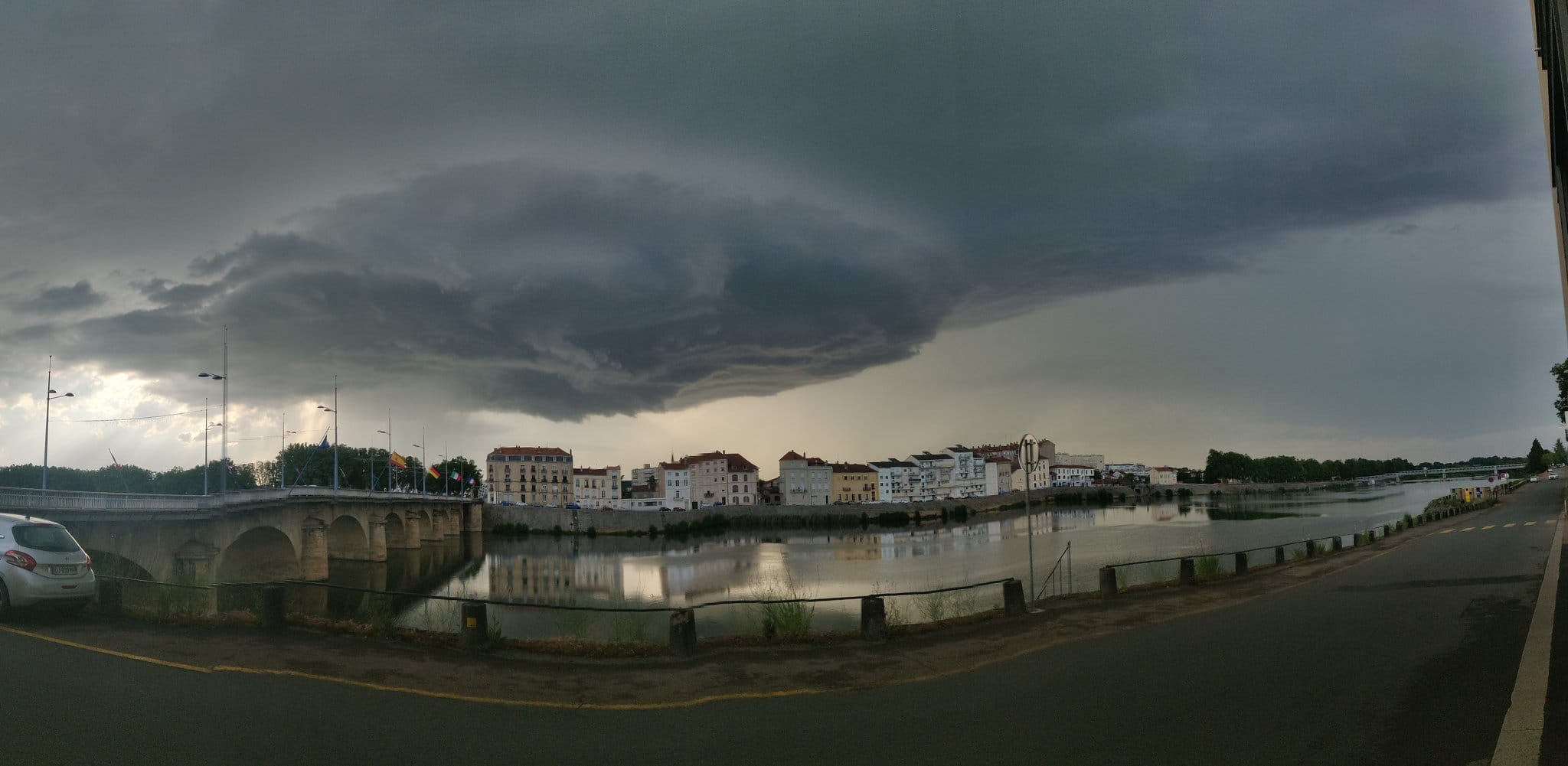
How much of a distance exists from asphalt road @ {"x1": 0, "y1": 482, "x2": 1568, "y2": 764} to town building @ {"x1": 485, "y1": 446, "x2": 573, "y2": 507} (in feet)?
560

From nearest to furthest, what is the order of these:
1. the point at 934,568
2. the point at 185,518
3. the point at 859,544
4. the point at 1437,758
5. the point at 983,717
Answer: the point at 1437,758 < the point at 983,717 < the point at 185,518 < the point at 934,568 < the point at 859,544

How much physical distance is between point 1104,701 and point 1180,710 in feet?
2.65

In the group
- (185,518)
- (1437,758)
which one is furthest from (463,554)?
(1437,758)

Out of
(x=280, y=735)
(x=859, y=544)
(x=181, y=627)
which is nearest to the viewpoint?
(x=280, y=735)

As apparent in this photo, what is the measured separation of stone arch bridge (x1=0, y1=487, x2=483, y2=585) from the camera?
30.4 m

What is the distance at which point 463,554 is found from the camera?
87.2 metres

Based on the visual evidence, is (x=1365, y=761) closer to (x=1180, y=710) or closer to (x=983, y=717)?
(x=1180, y=710)

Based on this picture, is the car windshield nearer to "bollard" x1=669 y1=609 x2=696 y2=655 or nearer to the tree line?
"bollard" x1=669 y1=609 x2=696 y2=655

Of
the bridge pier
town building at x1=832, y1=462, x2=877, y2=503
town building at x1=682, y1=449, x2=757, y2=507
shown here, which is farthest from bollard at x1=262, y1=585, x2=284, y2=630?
town building at x1=832, y1=462, x2=877, y2=503

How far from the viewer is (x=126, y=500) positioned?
108 feet

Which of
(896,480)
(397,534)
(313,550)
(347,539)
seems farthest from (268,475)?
(896,480)

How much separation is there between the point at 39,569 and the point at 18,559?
341 millimetres

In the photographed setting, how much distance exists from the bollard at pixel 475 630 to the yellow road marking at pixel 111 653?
3315mm

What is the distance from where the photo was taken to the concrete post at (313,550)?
204 ft
